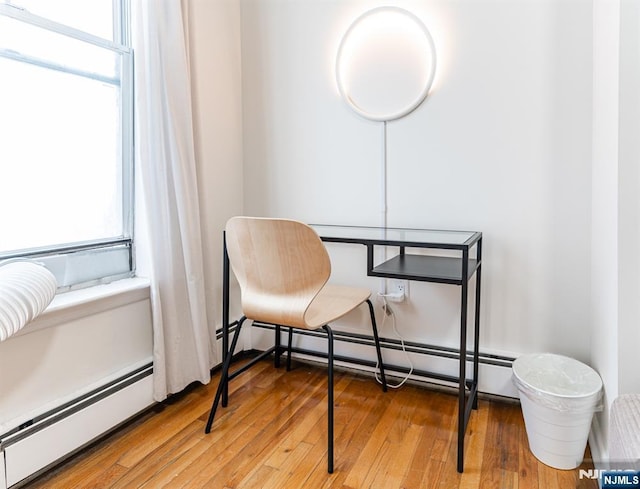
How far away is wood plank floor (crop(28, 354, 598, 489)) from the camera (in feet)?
4.81

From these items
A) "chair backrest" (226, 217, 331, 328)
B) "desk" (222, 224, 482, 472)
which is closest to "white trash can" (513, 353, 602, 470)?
"desk" (222, 224, 482, 472)

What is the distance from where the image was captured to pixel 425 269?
174 cm

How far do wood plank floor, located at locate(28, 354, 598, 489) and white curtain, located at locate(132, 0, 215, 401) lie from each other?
0.25 m

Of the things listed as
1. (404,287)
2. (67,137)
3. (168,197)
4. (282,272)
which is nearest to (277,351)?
(404,287)

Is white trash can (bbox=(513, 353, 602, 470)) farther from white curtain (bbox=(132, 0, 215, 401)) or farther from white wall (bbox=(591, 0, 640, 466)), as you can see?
white curtain (bbox=(132, 0, 215, 401))

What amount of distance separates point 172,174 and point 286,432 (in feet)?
3.88

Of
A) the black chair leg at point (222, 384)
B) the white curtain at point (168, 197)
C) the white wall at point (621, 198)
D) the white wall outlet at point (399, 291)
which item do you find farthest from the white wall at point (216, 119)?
the white wall at point (621, 198)

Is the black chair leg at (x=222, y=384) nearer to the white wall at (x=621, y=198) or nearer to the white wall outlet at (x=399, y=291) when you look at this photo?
the white wall outlet at (x=399, y=291)

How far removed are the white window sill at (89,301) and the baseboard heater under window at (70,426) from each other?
300mm

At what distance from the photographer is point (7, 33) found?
4.75 feet

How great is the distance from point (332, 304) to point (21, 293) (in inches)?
42.4

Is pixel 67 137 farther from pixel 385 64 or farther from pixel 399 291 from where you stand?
pixel 399 291

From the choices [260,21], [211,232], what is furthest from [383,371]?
[260,21]

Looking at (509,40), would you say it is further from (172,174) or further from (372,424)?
(372,424)
